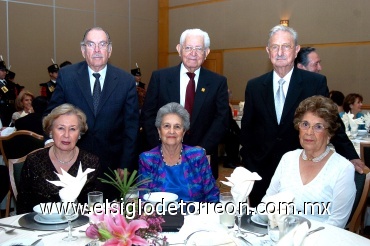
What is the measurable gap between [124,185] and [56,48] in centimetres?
835

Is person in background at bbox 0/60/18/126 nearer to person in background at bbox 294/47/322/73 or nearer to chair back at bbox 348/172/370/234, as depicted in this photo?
person in background at bbox 294/47/322/73

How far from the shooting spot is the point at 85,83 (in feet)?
9.64

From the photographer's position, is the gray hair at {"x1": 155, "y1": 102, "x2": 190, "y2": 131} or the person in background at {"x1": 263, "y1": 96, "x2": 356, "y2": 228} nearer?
the person in background at {"x1": 263, "y1": 96, "x2": 356, "y2": 228}

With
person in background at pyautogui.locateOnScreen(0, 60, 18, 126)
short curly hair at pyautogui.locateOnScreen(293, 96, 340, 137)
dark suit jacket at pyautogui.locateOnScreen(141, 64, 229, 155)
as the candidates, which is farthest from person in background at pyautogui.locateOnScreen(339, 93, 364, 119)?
person in background at pyautogui.locateOnScreen(0, 60, 18, 126)

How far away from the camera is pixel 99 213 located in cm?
130

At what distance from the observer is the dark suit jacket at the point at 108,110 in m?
2.92

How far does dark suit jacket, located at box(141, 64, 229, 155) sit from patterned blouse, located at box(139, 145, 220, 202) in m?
0.38

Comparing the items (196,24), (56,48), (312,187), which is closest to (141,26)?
(196,24)

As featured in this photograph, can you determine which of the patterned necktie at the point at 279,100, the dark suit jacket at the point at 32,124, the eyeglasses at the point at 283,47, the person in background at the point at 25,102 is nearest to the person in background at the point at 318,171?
the patterned necktie at the point at 279,100

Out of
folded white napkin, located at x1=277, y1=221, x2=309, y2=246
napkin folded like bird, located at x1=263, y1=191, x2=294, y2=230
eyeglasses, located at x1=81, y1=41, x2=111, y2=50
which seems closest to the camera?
folded white napkin, located at x1=277, y1=221, x2=309, y2=246

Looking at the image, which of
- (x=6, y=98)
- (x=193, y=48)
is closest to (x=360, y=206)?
(x=193, y=48)

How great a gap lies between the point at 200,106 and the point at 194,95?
102 millimetres

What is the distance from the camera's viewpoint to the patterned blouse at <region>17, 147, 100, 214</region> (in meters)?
2.33

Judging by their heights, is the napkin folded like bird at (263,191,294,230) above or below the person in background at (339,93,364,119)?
below
